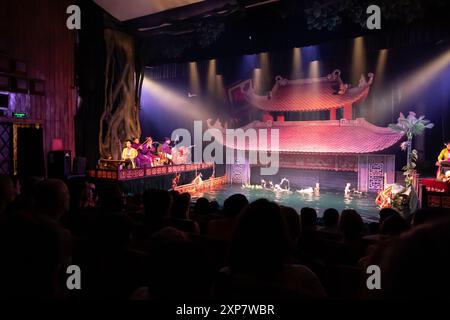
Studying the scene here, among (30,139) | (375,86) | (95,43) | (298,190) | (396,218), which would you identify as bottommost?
(298,190)

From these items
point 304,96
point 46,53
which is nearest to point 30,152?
point 46,53

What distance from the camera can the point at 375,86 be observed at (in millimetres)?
9672

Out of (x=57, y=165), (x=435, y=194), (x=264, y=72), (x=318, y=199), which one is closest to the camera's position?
(x=435, y=194)

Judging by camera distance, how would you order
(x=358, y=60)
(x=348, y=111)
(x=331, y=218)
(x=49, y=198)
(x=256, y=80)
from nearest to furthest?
(x=49, y=198) → (x=331, y=218) → (x=358, y=60) → (x=348, y=111) → (x=256, y=80)

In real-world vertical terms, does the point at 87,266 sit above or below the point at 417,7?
below

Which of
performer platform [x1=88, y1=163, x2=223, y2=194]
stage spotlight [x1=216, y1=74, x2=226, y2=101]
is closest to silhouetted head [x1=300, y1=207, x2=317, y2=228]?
performer platform [x1=88, y1=163, x2=223, y2=194]

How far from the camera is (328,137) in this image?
34.8 feet

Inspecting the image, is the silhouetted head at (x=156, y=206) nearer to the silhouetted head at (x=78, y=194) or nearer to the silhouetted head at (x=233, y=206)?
the silhouetted head at (x=233, y=206)

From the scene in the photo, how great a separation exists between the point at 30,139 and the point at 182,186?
408 centimetres

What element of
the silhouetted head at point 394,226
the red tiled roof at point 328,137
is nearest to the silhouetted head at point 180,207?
the silhouetted head at point 394,226

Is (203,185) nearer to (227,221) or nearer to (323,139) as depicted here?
(323,139)

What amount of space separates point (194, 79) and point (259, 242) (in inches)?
474
